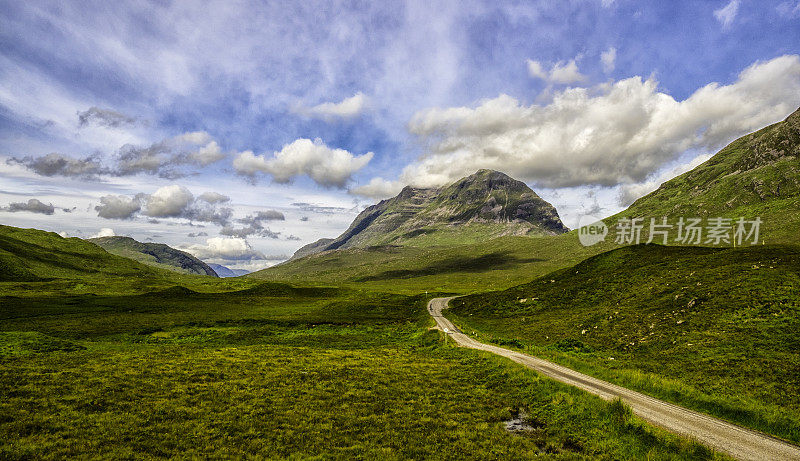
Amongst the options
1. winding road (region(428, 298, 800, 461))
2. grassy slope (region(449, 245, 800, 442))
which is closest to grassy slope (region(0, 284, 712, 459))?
winding road (region(428, 298, 800, 461))

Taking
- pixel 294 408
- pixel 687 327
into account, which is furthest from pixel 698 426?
pixel 687 327

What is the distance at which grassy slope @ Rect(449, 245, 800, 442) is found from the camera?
74.3 ft

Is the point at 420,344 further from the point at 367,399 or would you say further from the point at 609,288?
the point at 609,288

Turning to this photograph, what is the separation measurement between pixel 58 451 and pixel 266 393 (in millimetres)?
10216

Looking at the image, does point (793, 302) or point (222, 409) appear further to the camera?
point (793, 302)

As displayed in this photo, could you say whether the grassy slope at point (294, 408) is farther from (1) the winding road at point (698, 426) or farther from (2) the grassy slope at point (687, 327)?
(2) the grassy slope at point (687, 327)

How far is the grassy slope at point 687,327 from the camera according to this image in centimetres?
2264

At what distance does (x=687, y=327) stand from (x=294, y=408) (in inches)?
1595

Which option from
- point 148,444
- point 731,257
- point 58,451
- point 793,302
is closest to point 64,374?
point 58,451

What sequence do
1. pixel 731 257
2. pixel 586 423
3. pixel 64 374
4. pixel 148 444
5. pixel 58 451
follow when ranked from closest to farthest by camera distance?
pixel 58 451 → pixel 148 444 → pixel 586 423 → pixel 64 374 → pixel 731 257

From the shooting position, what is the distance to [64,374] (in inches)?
971

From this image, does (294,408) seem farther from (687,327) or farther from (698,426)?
(687,327)

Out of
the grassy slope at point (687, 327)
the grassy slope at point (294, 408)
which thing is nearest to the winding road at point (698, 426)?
the grassy slope at point (687, 327)

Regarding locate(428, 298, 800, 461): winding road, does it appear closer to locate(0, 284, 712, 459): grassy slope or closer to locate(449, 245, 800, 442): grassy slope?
locate(449, 245, 800, 442): grassy slope
